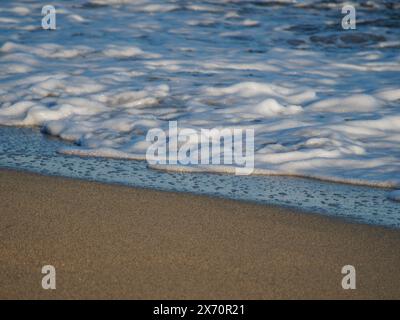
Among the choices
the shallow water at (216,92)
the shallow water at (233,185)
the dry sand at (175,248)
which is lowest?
the dry sand at (175,248)

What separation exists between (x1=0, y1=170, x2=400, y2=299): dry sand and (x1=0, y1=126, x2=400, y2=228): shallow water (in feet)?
0.48

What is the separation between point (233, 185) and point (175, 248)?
0.92m

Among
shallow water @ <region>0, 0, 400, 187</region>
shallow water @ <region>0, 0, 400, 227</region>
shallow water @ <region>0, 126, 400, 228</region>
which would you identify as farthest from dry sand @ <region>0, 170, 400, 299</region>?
shallow water @ <region>0, 0, 400, 187</region>

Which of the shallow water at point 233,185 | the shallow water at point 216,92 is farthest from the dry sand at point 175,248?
the shallow water at point 216,92

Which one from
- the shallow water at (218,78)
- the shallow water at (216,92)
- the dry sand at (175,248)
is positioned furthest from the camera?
the shallow water at (218,78)

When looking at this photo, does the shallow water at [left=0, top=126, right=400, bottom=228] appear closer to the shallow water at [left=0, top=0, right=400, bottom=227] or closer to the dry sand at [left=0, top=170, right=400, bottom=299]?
the shallow water at [left=0, top=0, right=400, bottom=227]

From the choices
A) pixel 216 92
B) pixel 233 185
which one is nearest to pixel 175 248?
pixel 233 185

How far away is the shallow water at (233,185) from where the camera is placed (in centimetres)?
288

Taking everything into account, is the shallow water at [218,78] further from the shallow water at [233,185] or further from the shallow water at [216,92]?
the shallow water at [233,185]

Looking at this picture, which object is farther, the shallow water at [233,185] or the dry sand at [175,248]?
the shallow water at [233,185]

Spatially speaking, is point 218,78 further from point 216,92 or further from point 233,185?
point 233,185

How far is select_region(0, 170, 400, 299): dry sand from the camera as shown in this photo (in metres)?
2.02

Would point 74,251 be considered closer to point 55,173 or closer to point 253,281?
point 253,281

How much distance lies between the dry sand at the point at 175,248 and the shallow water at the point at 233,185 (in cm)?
15
